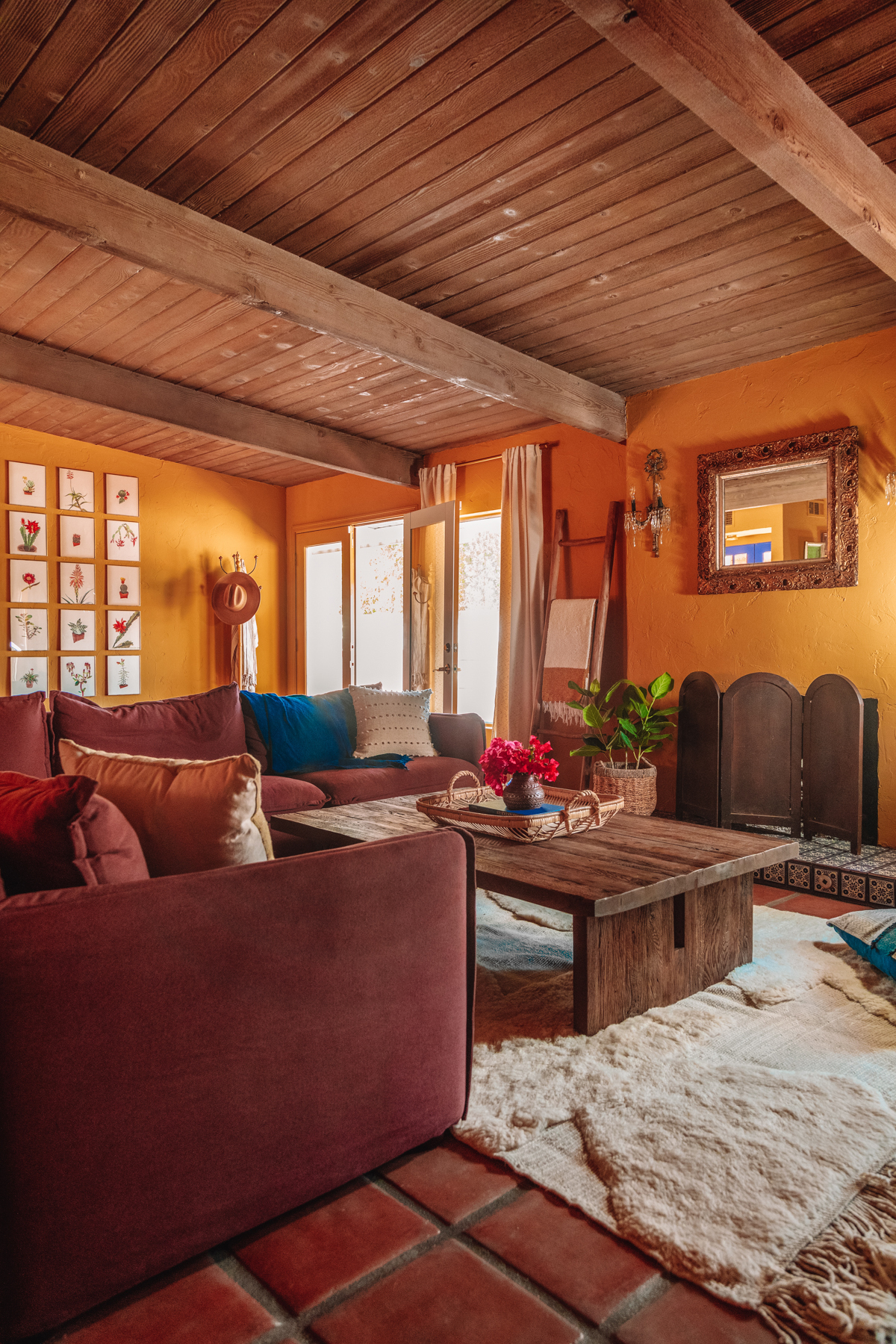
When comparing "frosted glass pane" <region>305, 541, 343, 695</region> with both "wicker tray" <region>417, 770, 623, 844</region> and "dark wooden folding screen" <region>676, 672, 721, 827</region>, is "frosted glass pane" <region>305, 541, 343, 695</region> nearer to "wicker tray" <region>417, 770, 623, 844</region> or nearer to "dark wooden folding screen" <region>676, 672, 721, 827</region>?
"dark wooden folding screen" <region>676, 672, 721, 827</region>

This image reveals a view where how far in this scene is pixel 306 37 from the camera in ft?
6.77

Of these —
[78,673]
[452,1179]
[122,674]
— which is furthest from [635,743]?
[78,673]

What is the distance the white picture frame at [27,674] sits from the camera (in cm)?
568

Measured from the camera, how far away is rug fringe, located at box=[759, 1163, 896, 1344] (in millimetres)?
1118

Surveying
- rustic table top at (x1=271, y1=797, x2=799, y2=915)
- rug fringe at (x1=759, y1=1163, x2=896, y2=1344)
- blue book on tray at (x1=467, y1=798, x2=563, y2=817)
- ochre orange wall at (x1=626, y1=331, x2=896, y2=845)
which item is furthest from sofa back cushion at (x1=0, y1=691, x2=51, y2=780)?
ochre orange wall at (x1=626, y1=331, x2=896, y2=845)

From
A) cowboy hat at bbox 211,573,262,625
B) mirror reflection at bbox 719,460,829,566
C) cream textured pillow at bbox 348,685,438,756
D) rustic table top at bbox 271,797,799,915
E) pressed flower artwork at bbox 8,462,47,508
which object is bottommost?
rustic table top at bbox 271,797,799,915

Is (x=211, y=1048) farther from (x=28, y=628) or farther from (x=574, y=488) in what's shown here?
(x=28, y=628)

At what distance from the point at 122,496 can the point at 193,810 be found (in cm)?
529

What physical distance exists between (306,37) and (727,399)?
2.95 meters

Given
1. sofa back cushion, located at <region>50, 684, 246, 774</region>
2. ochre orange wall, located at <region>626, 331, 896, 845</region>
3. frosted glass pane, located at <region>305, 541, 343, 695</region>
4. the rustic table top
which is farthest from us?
frosted glass pane, located at <region>305, 541, 343, 695</region>

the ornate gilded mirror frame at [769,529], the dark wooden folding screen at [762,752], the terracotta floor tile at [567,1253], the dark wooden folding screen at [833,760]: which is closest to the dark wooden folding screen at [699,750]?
the dark wooden folding screen at [762,752]

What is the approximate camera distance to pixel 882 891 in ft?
10.4

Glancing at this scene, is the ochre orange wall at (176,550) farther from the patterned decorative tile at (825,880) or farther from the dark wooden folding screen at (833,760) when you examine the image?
the patterned decorative tile at (825,880)

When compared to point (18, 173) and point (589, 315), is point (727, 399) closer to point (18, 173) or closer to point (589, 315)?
point (589, 315)
